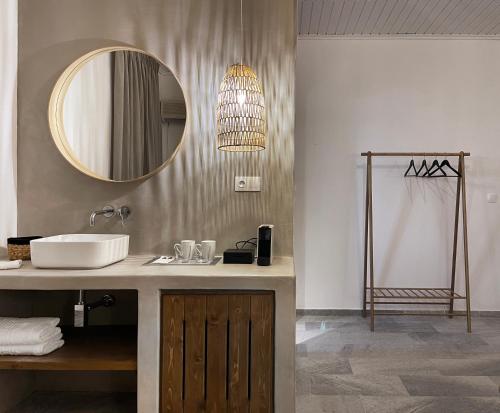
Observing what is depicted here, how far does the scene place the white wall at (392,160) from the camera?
11.8ft

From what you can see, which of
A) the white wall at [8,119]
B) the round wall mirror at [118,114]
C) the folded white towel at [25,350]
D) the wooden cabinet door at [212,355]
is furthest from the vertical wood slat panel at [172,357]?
the white wall at [8,119]

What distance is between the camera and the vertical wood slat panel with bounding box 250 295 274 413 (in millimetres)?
1605

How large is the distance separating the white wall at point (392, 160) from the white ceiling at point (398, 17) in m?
0.11

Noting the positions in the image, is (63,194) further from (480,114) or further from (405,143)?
Result: (480,114)

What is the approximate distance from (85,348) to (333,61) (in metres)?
3.06

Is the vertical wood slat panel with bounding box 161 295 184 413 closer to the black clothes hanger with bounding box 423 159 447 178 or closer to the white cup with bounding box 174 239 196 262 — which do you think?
the white cup with bounding box 174 239 196 262

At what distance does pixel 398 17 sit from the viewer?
10.8 ft

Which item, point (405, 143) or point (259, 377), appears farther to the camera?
point (405, 143)

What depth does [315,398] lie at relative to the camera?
2150 mm

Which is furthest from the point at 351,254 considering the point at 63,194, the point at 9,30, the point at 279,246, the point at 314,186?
the point at 9,30

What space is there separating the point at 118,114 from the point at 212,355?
1.33 meters

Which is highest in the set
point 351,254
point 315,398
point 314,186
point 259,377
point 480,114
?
point 480,114

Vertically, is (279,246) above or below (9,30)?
below

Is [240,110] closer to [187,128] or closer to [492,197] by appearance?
[187,128]
